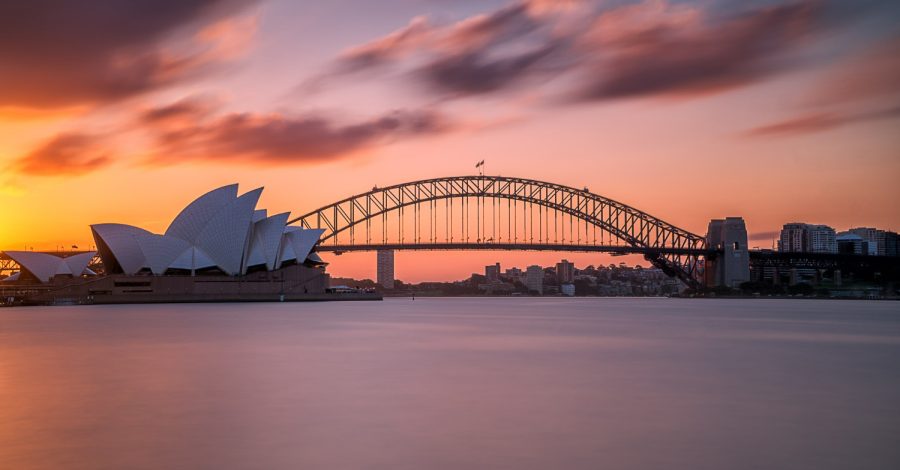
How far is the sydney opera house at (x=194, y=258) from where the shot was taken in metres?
70.9

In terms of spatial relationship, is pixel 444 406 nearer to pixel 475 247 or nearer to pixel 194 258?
pixel 194 258

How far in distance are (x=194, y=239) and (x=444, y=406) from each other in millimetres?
63036

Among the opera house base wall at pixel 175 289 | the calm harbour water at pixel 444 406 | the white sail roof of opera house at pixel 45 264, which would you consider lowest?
the calm harbour water at pixel 444 406

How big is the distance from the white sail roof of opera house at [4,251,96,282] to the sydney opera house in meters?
6.57

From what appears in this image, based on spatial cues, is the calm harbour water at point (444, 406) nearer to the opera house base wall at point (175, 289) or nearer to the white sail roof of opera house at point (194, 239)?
the white sail roof of opera house at point (194, 239)

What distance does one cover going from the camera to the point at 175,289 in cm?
7425

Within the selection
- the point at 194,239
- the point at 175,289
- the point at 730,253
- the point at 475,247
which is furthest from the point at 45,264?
the point at 730,253

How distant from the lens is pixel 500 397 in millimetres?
15047

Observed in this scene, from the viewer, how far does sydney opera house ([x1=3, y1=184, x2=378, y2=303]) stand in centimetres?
7092

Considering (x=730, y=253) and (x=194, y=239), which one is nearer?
(x=194, y=239)

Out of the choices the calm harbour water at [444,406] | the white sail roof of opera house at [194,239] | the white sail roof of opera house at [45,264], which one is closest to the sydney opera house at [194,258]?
the white sail roof of opera house at [194,239]

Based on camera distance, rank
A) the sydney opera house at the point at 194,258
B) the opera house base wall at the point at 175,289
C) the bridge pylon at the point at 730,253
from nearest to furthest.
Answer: the sydney opera house at the point at 194,258, the opera house base wall at the point at 175,289, the bridge pylon at the point at 730,253

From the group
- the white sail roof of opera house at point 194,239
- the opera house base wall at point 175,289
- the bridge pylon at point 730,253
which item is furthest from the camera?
the bridge pylon at point 730,253

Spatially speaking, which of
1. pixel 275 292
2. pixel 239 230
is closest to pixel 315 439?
pixel 239 230
